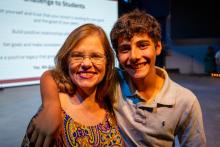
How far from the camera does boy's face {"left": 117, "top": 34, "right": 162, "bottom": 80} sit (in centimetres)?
104

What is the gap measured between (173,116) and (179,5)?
23.0ft

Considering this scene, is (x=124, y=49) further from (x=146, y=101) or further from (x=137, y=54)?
(x=146, y=101)

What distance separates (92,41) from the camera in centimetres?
105

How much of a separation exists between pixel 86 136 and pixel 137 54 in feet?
1.22

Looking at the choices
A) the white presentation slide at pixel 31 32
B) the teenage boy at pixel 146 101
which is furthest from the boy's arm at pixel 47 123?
the white presentation slide at pixel 31 32

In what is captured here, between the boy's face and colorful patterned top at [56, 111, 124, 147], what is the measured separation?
25 centimetres

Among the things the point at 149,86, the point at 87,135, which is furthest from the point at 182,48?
the point at 87,135

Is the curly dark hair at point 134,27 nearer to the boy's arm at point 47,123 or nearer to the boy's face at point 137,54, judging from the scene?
the boy's face at point 137,54

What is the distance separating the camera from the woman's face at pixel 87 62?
1.03m

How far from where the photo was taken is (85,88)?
109 cm

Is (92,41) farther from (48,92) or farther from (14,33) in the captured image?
(14,33)

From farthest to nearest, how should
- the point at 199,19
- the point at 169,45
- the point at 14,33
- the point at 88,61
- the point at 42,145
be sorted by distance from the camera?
the point at 169,45
the point at 199,19
the point at 14,33
the point at 88,61
the point at 42,145

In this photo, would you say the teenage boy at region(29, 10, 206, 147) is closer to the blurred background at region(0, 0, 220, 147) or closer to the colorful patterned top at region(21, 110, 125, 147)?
the colorful patterned top at region(21, 110, 125, 147)

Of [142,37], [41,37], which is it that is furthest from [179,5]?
[142,37]
